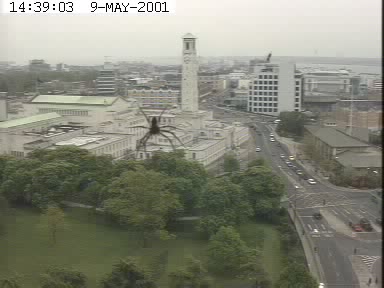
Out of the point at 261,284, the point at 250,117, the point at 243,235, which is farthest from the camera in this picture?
the point at 250,117

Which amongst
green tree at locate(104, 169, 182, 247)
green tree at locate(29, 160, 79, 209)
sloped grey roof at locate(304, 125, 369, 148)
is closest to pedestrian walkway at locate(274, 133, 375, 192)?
sloped grey roof at locate(304, 125, 369, 148)

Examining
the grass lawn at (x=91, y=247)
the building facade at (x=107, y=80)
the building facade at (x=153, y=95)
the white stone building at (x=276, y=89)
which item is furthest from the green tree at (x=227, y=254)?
the building facade at (x=107, y=80)

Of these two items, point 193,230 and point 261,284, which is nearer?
point 261,284

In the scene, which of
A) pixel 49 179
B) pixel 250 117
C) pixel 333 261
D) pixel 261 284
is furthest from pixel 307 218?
pixel 250 117

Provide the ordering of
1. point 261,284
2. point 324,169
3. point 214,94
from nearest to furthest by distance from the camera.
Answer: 1. point 261,284
2. point 324,169
3. point 214,94

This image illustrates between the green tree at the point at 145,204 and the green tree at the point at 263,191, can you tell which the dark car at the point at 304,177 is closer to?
the green tree at the point at 263,191

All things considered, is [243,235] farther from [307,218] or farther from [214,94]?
[214,94]

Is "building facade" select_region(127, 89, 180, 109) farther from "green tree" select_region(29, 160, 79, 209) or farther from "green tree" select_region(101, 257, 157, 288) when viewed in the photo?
"green tree" select_region(101, 257, 157, 288)

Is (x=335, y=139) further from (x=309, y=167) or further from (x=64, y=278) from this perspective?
(x=64, y=278)
